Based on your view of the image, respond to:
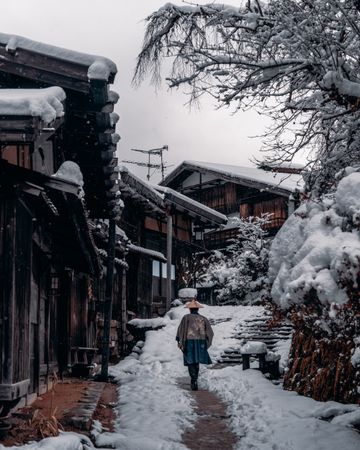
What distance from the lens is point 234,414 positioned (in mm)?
8578

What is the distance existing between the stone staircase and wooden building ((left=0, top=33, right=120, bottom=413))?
681cm

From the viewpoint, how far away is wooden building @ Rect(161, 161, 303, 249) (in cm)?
3060

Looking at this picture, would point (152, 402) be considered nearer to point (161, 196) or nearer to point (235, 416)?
point (235, 416)

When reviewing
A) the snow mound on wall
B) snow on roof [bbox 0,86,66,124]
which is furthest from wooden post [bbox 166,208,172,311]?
snow on roof [bbox 0,86,66,124]

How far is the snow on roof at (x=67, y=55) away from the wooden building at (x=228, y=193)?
2253 cm

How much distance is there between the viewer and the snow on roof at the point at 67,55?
250 inches

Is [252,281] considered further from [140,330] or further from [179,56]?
[179,56]

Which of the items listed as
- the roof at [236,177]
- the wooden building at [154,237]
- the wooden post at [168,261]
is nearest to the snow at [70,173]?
the wooden building at [154,237]

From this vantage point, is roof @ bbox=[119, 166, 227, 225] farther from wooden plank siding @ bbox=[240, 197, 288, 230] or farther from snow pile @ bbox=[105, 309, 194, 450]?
snow pile @ bbox=[105, 309, 194, 450]

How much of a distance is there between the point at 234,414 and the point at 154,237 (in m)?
17.8

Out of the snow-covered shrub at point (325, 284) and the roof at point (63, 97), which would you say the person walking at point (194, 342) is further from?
the roof at point (63, 97)

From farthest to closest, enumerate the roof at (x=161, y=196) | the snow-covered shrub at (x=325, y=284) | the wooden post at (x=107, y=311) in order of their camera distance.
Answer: the roof at (x=161, y=196), the wooden post at (x=107, y=311), the snow-covered shrub at (x=325, y=284)

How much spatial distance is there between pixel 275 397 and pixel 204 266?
18.6m

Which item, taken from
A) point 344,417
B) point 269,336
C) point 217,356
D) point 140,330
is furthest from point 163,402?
point 140,330
